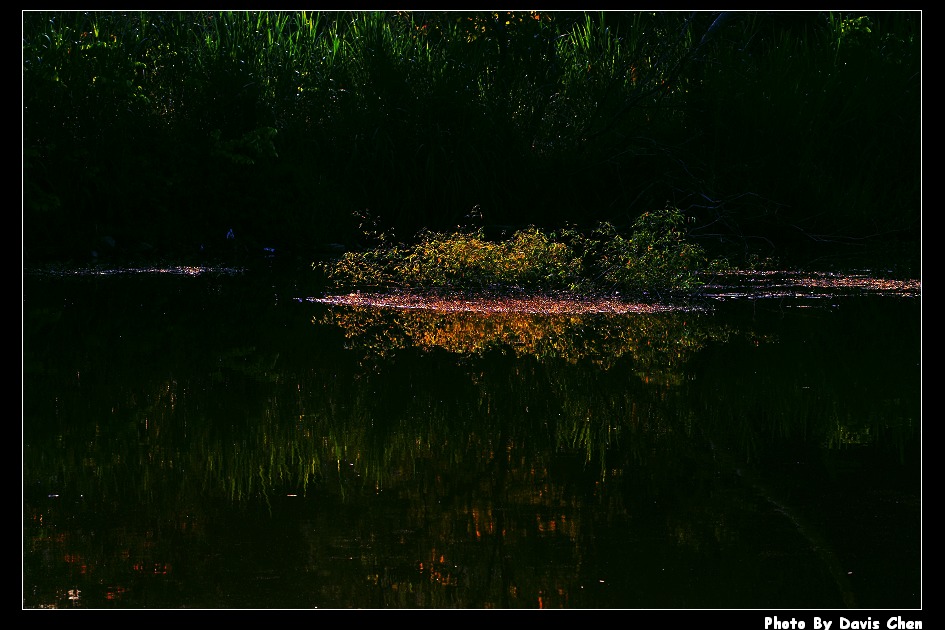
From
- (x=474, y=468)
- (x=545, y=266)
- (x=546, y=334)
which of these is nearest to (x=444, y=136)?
(x=545, y=266)

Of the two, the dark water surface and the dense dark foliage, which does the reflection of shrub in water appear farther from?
the dense dark foliage

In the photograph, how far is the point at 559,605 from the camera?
3.89 m

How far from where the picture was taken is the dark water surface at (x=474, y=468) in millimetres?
4102

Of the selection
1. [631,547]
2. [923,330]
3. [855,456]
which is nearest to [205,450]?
[631,547]

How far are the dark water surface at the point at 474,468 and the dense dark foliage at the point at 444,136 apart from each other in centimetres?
773

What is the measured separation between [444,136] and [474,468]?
1288cm

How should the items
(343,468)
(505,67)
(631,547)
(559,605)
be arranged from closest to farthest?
(559,605), (631,547), (343,468), (505,67)

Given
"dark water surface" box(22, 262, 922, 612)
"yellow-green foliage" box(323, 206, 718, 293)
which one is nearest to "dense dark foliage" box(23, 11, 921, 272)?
"yellow-green foliage" box(323, 206, 718, 293)

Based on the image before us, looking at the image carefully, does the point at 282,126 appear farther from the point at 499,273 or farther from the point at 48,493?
the point at 48,493

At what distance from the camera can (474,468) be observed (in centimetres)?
549

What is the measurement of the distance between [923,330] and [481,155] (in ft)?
29.2

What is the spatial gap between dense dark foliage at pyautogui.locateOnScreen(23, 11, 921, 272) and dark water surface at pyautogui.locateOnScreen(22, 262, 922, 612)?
773 centimetres

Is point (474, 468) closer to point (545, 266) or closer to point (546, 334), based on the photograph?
point (546, 334)

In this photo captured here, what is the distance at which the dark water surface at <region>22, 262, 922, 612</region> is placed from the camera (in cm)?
410
